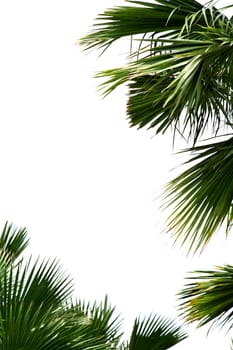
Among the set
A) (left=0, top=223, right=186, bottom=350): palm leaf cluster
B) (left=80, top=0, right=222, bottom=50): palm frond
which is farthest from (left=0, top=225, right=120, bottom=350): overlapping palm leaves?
(left=80, top=0, right=222, bottom=50): palm frond

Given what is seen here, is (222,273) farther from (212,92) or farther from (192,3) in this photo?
(192,3)

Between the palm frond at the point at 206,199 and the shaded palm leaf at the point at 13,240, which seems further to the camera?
the shaded palm leaf at the point at 13,240

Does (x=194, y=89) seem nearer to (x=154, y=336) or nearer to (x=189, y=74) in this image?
(x=189, y=74)

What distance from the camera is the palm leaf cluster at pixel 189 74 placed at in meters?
3.37

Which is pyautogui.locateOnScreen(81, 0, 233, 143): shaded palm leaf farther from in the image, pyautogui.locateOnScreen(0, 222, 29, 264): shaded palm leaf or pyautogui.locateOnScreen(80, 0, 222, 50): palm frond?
pyautogui.locateOnScreen(0, 222, 29, 264): shaded palm leaf

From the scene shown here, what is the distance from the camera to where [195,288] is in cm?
402

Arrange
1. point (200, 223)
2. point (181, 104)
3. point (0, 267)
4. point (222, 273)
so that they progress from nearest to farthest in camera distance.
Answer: point (181, 104), point (200, 223), point (222, 273), point (0, 267)

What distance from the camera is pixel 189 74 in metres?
3.30

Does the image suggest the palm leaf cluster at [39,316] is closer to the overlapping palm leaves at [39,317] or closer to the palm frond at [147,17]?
the overlapping palm leaves at [39,317]

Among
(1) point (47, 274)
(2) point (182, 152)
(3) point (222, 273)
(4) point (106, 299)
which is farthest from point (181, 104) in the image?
(4) point (106, 299)

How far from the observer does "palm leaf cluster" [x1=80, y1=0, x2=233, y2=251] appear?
337 centimetres

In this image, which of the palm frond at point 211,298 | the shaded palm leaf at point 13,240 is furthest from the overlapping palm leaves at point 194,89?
the shaded palm leaf at point 13,240

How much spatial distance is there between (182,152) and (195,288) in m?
0.76

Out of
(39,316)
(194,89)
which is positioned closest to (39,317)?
(39,316)
